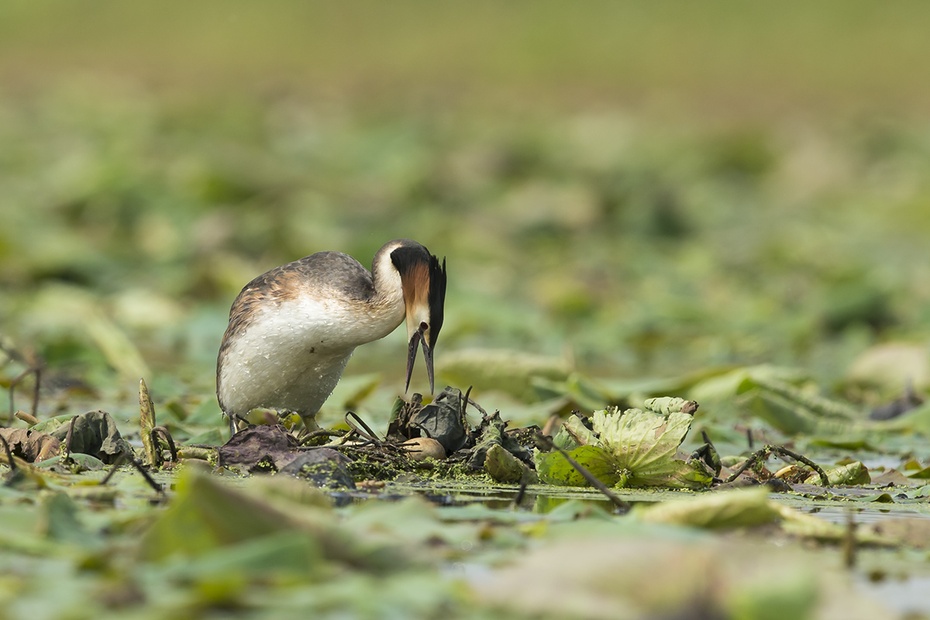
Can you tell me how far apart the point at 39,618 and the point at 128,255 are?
1193cm

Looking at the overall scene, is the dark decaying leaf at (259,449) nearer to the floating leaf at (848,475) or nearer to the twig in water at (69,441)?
the twig in water at (69,441)

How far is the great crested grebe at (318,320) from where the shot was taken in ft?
19.2

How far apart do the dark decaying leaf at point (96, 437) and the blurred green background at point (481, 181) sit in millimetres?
2232

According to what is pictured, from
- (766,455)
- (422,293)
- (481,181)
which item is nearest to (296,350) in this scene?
(422,293)

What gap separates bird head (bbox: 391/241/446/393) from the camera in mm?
5766

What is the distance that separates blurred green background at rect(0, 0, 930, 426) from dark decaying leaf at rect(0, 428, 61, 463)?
233 cm

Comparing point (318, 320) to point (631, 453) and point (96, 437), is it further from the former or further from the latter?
point (631, 453)

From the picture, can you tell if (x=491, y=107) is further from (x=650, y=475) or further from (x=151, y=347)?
(x=650, y=475)

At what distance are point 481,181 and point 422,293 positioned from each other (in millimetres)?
14076

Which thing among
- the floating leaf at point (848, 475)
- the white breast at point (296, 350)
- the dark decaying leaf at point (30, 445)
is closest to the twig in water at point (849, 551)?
the floating leaf at point (848, 475)

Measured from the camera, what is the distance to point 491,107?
35.2 metres

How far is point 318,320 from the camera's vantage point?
5.87 metres

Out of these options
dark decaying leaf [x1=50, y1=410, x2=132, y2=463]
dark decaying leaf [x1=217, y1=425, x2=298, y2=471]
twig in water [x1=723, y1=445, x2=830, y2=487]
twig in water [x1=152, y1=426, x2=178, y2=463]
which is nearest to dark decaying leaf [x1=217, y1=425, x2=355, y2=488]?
dark decaying leaf [x1=217, y1=425, x2=298, y2=471]

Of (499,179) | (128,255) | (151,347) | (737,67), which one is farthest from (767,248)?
(737,67)
